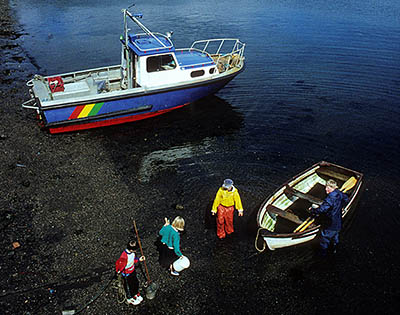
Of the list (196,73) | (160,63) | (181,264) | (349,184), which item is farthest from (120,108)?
(349,184)

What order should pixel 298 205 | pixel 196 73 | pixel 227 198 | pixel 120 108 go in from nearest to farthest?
pixel 227 198 < pixel 298 205 < pixel 120 108 < pixel 196 73

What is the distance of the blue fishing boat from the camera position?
1362 centimetres

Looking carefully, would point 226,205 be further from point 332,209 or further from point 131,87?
point 131,87

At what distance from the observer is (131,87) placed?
1522 centimetres

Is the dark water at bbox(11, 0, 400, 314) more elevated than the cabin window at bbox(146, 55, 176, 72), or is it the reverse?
the cabin window at bbox(146, 55, 176, 72)

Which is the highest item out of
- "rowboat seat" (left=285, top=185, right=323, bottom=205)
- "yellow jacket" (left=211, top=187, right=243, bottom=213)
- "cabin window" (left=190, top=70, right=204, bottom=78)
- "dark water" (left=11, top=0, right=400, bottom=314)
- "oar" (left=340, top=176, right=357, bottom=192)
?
"cabin window" (left=190, top=70, right=204, bottom=78)

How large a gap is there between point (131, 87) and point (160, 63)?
1.90 metres

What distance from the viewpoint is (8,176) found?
1142cm

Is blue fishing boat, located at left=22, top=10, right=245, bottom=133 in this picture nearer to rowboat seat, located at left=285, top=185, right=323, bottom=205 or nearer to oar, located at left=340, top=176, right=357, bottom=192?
rowboat seat, located at left=285, top=185, right=323, bottom=205

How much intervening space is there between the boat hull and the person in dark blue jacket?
9242mm

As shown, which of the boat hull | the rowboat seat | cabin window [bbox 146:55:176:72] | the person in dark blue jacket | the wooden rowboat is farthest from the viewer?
cabin window [bbox 146:55:176:72]

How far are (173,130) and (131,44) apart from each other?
446 cm

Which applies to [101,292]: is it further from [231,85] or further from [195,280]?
[231,85]

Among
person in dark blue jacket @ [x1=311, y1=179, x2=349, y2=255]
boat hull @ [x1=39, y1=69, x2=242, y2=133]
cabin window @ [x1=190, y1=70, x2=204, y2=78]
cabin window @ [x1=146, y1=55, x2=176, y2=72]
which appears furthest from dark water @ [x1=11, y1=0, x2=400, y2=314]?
cabin window @ [x1=146, y1=55, x2=176, y2=72]
